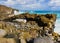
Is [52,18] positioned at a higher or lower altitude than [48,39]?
lower

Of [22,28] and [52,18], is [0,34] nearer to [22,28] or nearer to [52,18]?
[22,28]

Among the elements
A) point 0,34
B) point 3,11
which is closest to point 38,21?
point 3,11

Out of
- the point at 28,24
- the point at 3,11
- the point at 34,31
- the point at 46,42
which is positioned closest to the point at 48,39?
the point at 46,42

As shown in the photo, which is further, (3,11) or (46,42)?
(3,11)

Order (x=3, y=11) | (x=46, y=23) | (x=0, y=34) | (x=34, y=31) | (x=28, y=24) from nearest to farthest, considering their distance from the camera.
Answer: (x=0, y=34), (x=34, y=31), (x=28, y=24), (x=46, y=23), (x=3, y=11)

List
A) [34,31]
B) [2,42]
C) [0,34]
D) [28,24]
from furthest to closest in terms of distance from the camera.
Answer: [28,24] < [34,31] < [0,34] < [2,42]

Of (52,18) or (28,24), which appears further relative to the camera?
(52,18)

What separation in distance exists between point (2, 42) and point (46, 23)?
776 cm

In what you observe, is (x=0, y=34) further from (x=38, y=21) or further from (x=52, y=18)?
(x=52, y=18)

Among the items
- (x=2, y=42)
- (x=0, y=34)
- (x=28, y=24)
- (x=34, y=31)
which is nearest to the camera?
(x=2, y=42)

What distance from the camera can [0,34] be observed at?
416 cm

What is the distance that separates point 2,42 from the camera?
374cm

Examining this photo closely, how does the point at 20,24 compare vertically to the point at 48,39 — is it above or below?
below

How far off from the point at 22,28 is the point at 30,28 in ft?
1.70
